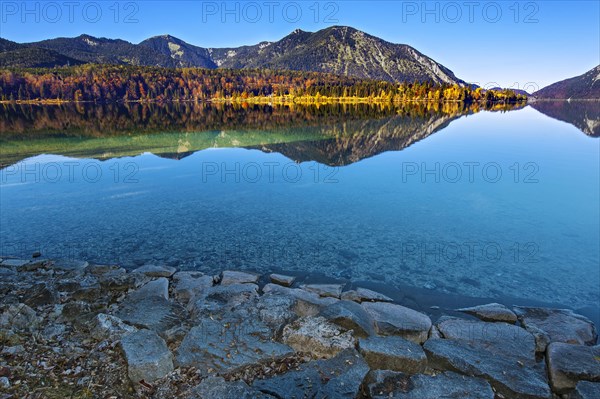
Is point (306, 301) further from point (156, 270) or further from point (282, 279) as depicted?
point (156, 270)

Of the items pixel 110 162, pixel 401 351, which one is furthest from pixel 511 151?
pixel 110 162

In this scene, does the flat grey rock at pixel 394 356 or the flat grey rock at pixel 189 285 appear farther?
the flat grey rock at pixel 189 285

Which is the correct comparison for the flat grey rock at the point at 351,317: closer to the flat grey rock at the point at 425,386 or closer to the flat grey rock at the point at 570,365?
the flat grey rock at the point at 425,386

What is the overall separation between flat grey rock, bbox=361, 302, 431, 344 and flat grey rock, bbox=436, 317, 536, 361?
1.69 ft

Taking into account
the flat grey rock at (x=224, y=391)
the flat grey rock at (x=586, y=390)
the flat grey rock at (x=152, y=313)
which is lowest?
the flat grey rock at (x=586, y=390)

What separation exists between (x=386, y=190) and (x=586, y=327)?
1547 centimetres

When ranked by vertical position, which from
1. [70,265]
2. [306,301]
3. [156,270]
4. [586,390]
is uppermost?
[70,265]

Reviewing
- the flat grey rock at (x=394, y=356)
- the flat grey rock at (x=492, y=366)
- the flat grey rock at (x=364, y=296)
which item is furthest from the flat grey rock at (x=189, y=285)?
the flat grey rock at (x=492, y=366)

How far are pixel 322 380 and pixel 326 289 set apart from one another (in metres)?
4.46

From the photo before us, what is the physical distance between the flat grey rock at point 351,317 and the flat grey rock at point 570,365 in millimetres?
3978

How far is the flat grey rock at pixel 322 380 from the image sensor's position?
6.69 meters

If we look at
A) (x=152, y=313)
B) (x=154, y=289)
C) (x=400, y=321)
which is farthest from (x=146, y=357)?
(x=400, y=321)

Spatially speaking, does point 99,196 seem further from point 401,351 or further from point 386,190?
point 401,351

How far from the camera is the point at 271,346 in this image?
823 cm
